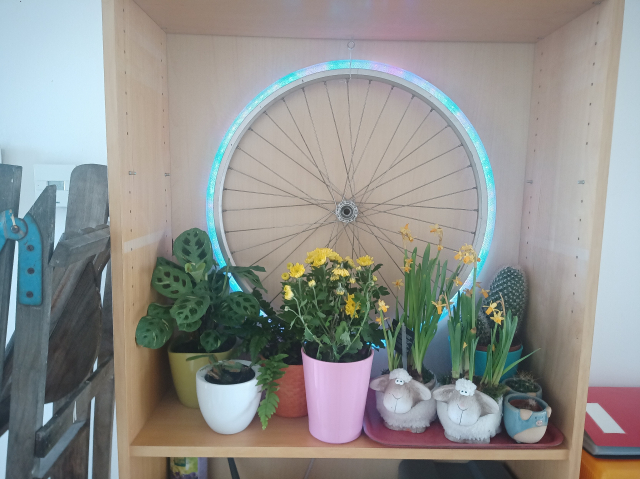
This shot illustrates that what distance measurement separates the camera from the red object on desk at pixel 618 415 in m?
0.92

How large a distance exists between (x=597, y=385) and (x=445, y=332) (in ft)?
1.65

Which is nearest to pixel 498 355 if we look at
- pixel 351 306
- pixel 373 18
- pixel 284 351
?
pixel 351 306

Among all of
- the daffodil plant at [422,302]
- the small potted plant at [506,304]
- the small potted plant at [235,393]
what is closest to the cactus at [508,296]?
the small potted plant at [506,304]

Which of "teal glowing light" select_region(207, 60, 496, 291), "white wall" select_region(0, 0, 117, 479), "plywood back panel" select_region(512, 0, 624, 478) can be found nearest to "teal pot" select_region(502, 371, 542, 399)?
"plywood back panel" select_region(512, 0, 624, 478)

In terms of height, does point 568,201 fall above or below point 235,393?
above

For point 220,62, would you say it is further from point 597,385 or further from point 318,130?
point 597,385

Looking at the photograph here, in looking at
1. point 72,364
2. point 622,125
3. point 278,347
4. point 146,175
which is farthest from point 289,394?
point 622,125

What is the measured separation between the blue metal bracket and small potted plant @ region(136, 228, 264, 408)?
0.85 feet

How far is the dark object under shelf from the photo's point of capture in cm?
108

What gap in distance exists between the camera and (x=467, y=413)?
0.82 metres

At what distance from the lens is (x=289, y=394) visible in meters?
0.92

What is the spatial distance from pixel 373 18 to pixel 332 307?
574 mm

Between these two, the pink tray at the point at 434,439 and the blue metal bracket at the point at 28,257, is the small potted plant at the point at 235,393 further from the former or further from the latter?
the blue metal bracket at the point at 28,257

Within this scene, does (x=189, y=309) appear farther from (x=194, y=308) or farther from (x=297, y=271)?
(x=297, y=271)
